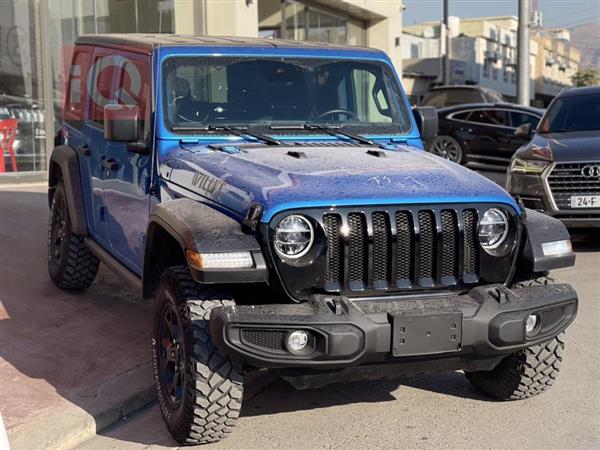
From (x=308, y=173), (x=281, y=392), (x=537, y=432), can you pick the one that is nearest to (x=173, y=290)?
(x=308, y=173)

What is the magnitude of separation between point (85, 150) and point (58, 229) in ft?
3.17

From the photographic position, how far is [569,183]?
29.7 feet

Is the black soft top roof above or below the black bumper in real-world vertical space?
above

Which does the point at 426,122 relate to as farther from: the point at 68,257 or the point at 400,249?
the point at 68,257

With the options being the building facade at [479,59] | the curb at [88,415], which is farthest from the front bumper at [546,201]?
the building facade at [479,59]

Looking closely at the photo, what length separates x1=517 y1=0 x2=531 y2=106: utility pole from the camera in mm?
21562

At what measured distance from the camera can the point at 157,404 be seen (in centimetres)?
493

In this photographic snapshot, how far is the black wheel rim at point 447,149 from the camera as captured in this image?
17578 mm

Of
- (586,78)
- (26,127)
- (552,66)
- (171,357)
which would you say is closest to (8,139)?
(26,127)

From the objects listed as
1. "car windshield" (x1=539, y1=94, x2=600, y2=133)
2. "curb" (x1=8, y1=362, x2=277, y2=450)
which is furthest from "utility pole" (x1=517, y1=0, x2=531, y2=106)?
"curb" (x1=8, y1=362, x2=277, y2=450)

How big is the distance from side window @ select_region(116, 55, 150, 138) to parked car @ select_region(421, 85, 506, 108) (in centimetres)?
1611

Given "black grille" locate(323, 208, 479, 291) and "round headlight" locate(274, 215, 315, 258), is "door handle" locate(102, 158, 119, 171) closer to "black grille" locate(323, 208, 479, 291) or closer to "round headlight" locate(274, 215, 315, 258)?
"round headlight" locate(274, 215, 315, 258)

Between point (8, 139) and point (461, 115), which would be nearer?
point (8, 139)

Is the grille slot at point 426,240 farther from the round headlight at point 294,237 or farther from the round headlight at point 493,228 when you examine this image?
the round headlight at point 294,237
